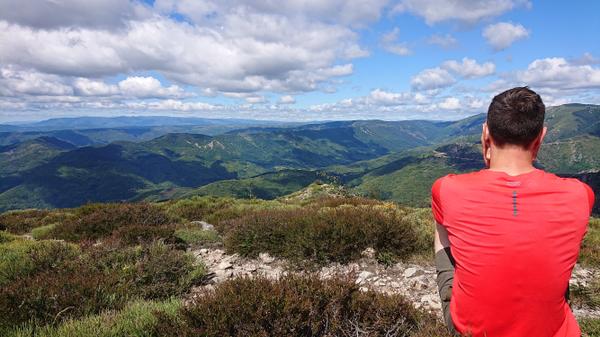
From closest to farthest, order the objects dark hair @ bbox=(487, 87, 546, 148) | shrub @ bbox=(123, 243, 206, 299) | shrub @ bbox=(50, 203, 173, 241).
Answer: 1. dark hair @ bbox=(487, 87, 546, 148)
2. shrub @ bbox=(123, 243, 206, 299)
3. shrub @ bbox=(50, 203, 173, 241)

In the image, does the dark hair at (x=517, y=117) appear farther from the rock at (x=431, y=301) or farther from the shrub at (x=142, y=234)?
the shrub at (x=142, y=234)

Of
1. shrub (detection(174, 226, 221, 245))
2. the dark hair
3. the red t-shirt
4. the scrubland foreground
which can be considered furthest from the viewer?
shrub (detection(174, 226, 221, 245))

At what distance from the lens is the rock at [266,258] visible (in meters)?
Answer: 7.46

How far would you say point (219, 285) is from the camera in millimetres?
4492

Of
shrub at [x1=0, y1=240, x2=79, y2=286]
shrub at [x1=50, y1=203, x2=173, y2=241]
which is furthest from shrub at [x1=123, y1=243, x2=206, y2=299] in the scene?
shrub at [x1=50, y1=203, x2=173, y2=241]

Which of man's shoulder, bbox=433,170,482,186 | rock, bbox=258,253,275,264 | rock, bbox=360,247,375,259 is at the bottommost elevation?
rock, bbox=258,253,275,264

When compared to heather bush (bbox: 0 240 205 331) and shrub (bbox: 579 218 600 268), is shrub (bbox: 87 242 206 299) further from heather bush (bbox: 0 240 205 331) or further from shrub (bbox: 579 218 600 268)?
shrub (bbox: 579 218 600 268)

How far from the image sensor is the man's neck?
102 inches

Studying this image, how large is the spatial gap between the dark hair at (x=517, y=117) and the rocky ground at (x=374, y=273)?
321cm

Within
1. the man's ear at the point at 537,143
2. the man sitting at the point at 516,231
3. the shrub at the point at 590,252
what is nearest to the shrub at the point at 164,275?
the man sitting at the point at 516,231

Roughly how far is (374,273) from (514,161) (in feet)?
14.6

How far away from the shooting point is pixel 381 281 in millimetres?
6219

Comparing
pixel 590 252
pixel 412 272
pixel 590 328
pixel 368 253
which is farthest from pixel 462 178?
pixel 590 252

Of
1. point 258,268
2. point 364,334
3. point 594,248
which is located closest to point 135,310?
point 364,334
